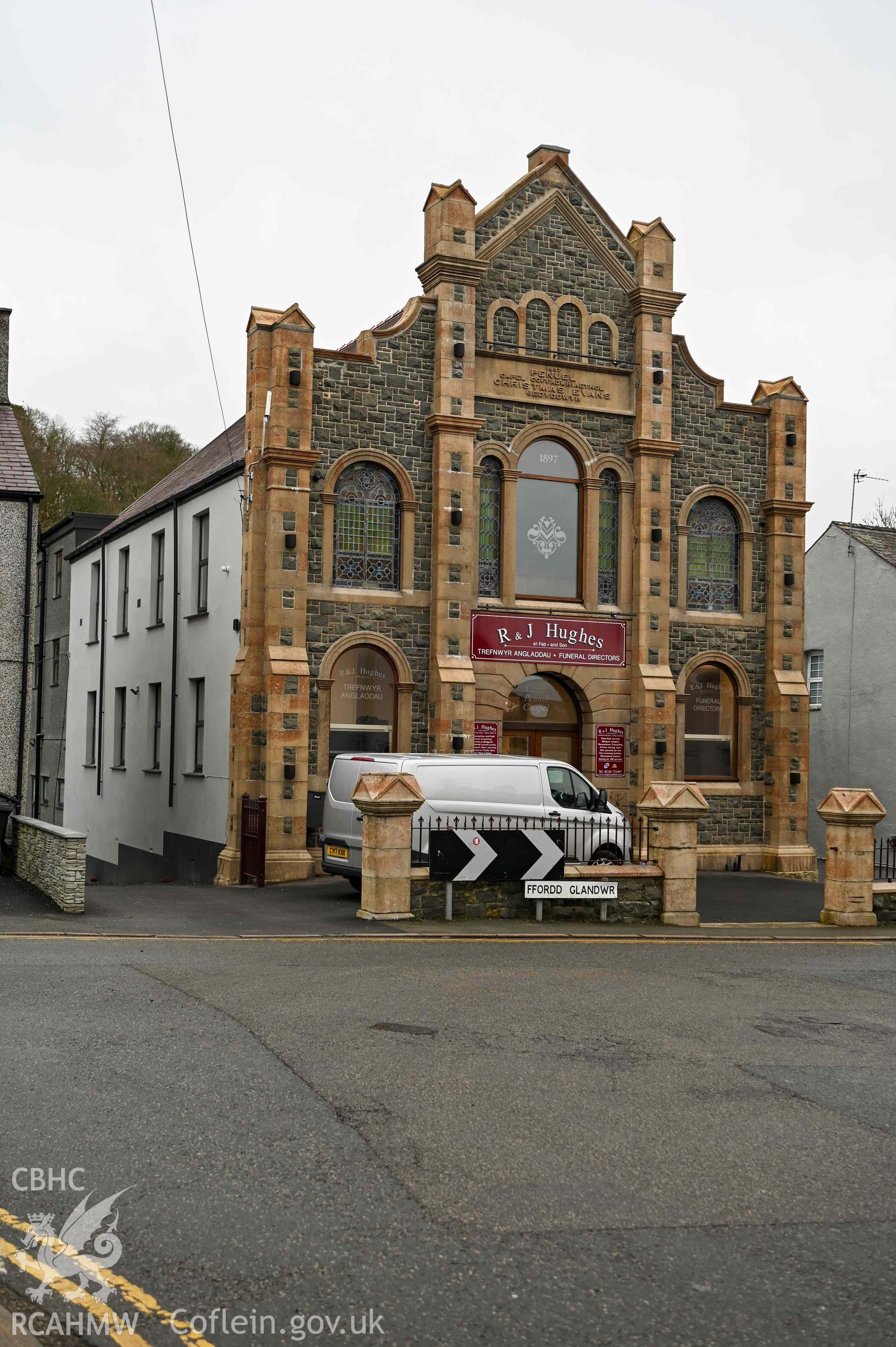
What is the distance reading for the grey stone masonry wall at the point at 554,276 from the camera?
78.8ft

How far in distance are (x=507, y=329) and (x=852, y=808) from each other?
11486 mm

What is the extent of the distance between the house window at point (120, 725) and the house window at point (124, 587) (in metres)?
1.45

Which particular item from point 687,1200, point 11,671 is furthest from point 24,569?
point 687,1200

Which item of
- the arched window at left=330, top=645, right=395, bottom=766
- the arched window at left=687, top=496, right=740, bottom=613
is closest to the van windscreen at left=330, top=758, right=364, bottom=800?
the arched window at left=330, top=645, right=395, bottom=766

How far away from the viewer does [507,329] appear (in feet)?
79.3

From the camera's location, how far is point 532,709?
2419cm

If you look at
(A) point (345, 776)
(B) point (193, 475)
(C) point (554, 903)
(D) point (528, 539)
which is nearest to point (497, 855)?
(C) point (554, 903)

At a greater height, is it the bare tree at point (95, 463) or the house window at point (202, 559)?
the bare tree at point (95, 463)

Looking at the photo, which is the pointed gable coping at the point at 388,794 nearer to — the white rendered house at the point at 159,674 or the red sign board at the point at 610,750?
the white rendered house at the point at 159,674

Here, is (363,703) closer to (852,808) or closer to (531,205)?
(852,808)

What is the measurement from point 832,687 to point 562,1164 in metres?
28.1

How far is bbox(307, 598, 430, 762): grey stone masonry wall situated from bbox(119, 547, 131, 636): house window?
9.91 m

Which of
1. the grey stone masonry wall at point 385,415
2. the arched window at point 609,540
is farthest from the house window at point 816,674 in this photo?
the grey stone masonry wall at point 385,415

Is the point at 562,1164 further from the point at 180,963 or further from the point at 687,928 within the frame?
the point at 687,928
